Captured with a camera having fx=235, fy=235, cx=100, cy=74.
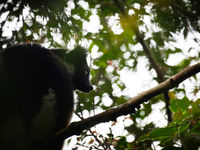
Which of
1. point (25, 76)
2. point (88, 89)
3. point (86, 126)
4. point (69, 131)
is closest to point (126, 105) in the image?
point (86, 126)

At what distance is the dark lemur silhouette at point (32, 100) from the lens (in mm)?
2248

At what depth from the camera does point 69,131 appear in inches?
83.2

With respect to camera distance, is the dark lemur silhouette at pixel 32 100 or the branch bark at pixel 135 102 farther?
the dark lemur silhouette at pixel 32 100

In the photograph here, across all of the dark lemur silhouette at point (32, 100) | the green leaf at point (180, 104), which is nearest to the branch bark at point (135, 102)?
the green leaf at point (180, 104)

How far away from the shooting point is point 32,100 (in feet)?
7.63

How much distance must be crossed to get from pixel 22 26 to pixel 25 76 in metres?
1.43

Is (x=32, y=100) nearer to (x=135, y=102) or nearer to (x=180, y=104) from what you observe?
(x=135, y=102)

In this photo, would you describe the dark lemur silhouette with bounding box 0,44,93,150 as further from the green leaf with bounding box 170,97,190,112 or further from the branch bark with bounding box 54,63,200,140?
the green leaf with bounding box 170,97,190,112

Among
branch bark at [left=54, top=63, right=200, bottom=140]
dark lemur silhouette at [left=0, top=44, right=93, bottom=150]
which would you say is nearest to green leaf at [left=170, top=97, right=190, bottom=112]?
branch bark at [left=54, top=63, right=200, bottom=140]

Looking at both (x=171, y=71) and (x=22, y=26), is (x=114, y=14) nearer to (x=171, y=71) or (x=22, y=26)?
(x=22, y=26)

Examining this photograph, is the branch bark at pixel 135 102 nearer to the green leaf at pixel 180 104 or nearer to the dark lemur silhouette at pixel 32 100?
the green leaf at pixel 180 104

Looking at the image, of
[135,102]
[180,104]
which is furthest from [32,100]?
[180,104]

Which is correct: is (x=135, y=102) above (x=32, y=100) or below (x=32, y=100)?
below

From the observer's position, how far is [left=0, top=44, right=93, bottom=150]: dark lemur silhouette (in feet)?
7.38
